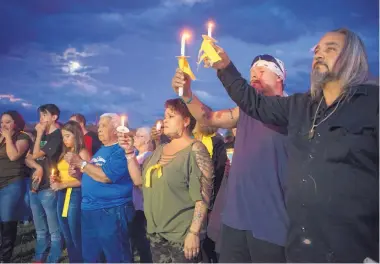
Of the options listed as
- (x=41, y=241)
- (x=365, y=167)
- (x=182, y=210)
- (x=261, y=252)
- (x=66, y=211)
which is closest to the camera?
(x=365, y=167)

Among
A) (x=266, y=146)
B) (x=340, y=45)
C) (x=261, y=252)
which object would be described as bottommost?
(x=261, y=252)

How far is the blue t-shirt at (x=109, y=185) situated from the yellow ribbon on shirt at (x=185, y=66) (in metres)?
1.74

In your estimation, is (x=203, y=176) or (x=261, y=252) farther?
(x=203, y=176)

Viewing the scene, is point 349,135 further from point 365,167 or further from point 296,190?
point 296,190

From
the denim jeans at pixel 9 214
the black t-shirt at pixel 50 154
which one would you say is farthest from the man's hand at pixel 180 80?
the denim jeans at pixel 9 214

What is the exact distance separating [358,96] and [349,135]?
0.22 meters

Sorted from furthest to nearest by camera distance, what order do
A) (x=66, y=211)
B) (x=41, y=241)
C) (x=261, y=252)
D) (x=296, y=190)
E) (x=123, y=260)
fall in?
1. (x=41, y=241)
2. (x=66, y=211)
3. (x=123, y=260)
4. (x=261, y=252)
5. (x=296, y=190)

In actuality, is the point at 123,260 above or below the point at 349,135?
below

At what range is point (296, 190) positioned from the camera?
2.14 m

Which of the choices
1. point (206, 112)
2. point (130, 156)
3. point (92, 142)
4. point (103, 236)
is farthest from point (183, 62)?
point (92, 142)

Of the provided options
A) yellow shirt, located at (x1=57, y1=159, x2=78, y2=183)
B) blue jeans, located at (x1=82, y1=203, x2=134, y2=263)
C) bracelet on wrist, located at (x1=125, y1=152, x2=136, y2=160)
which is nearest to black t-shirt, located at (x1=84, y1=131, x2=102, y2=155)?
yellow shirt, located at (x1=57, y1=159, x2=78, y2=183)

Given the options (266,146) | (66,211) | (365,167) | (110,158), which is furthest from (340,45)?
(66,211)

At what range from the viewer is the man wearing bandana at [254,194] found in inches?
107

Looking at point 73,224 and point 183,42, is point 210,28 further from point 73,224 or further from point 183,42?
point 73,224
